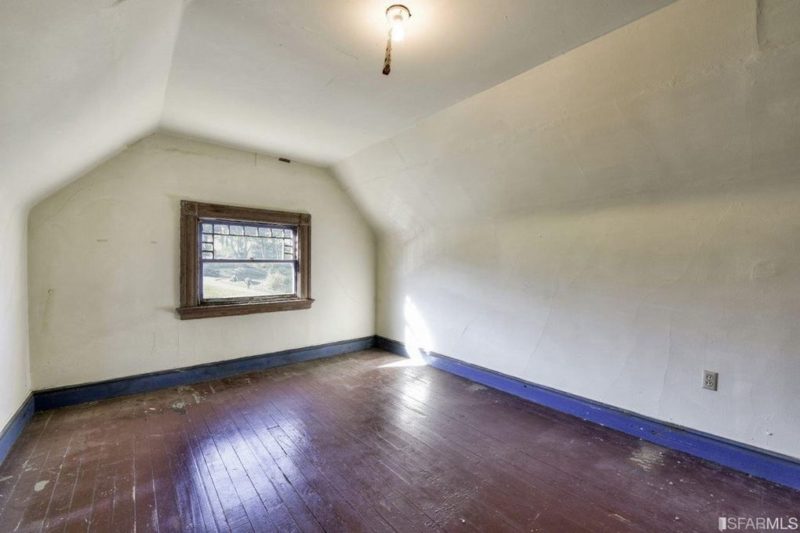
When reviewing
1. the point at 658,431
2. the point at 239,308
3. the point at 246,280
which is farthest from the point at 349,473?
the point at 246,280

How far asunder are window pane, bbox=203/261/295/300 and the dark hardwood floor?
1.11 meters

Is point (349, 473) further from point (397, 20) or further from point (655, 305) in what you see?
point (397, 20)

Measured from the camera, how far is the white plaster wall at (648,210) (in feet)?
5.96

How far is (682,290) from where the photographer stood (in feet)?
7.81

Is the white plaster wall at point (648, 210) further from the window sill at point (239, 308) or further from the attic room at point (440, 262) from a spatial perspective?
the window sill at point (239, 308)

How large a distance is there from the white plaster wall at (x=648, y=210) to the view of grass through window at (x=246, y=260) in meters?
1.65

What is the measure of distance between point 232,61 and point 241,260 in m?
2.16

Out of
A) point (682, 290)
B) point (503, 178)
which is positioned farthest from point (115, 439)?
point (682, 290)

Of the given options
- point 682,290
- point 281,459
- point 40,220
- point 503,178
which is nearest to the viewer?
point 281,459

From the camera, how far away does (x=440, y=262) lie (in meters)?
4.04

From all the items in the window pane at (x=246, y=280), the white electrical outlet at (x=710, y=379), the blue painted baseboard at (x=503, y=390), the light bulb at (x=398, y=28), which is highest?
the light bulb at (x=398, y=28)

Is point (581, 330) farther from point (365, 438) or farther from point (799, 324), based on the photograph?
point (365, 438)

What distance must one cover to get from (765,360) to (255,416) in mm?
3463

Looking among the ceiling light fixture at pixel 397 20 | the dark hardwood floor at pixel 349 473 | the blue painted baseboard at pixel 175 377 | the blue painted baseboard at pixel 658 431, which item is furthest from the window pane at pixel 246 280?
the ceiling light fixture at pixel 397 20
